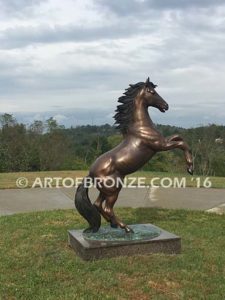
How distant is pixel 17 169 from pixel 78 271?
1834cm

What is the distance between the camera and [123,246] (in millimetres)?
4789

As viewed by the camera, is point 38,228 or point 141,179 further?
point 141,179

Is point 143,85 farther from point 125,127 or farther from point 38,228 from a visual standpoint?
point 38,228

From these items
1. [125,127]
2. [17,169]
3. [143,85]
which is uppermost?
[143,85]

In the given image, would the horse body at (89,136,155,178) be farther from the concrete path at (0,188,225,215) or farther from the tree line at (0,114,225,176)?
the tree line at (0,114,225,176)

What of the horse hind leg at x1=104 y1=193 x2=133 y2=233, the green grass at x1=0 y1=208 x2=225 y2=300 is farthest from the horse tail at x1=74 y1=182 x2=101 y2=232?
the green grass at x1=0 y1=208 x2=225 y2=300

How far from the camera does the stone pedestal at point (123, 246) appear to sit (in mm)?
4711

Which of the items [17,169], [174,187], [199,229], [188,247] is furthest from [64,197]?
[17,169]

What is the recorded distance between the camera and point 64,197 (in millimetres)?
9297

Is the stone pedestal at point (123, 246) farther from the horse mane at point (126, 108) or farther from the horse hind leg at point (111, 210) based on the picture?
the horse mane at point (126, 108)

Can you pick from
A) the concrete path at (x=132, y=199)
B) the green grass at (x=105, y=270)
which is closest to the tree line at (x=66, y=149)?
the concrete path at (x=132, y=199)

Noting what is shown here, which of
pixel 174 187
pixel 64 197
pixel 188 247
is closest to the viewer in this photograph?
pixel 188 247

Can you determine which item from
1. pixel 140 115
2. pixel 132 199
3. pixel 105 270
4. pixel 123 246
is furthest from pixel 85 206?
pixel 132 199

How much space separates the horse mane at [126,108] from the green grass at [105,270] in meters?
1.51
